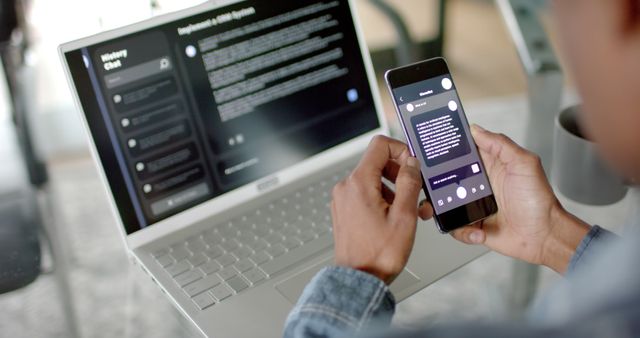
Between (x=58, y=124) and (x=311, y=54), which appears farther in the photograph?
(x=58, y=124)

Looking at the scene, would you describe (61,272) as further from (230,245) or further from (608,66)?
(608,66)

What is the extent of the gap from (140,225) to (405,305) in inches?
35.0

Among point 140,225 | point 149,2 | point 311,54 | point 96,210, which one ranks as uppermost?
point 149,2

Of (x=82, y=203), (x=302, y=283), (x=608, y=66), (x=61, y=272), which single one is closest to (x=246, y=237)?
(x=302, y=283)

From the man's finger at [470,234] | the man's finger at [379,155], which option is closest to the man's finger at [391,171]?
the man's finger at [379,155]

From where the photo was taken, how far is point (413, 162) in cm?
85

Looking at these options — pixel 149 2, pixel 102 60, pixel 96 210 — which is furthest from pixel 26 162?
pixel 102 60

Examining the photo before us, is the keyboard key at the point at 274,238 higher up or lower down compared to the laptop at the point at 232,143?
lower down

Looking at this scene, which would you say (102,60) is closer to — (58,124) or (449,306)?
(449,306)

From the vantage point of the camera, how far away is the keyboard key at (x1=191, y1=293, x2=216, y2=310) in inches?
34.1

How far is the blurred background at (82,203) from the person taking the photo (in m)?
1.18

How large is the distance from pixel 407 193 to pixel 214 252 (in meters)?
0.32

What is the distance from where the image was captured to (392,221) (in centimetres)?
77

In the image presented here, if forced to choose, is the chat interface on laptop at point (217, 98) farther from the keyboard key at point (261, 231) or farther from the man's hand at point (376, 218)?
the man's hand at point (376, 218)
